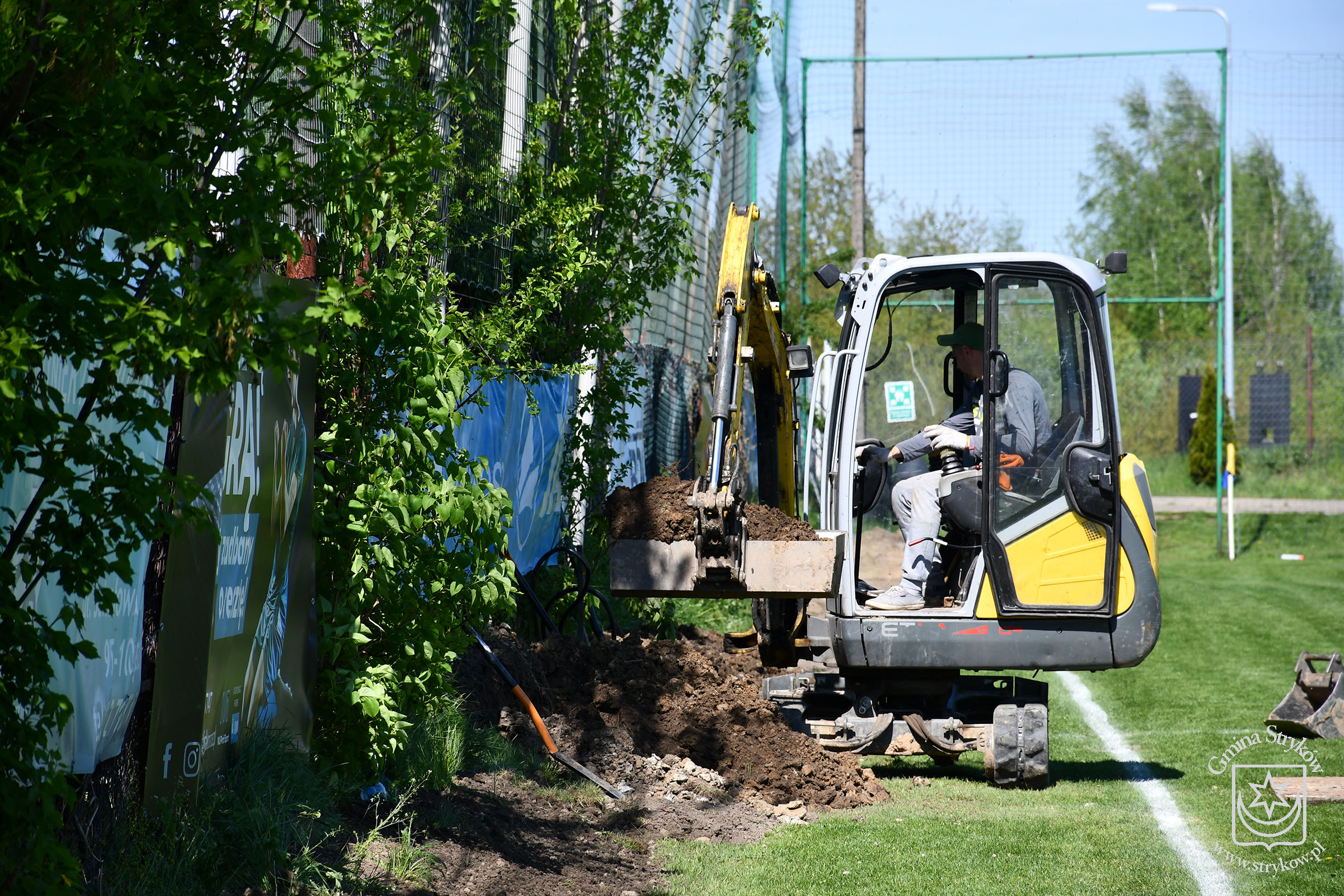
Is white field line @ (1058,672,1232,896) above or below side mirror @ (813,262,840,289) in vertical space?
below

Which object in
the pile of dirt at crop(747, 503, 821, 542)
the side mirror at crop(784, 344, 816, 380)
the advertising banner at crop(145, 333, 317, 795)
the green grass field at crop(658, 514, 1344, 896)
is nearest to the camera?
the advertising banner at crop(145, 333, 317, 795)

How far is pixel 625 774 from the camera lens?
247 inches

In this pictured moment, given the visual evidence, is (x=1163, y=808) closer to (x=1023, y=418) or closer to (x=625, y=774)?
(x=1023, y=418)

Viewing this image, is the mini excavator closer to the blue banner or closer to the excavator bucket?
the excavator bucket

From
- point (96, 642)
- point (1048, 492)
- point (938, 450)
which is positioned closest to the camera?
point (96, 642)

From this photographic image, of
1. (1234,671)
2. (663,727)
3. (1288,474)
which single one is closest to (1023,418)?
(663,727)

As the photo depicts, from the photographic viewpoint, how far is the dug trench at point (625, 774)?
4941 mm

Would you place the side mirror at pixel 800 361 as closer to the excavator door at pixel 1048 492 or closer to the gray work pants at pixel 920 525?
the gray work pants at pixel 920 525

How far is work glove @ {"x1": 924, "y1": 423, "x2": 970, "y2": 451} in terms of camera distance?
278 inches

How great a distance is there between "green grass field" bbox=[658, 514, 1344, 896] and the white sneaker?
100 cm

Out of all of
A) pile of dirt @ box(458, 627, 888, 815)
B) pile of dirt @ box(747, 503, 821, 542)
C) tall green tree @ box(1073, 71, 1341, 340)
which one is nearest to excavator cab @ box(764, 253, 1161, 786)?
pile of dirt @ box(458, 627, 888, 815)

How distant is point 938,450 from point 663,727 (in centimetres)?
222

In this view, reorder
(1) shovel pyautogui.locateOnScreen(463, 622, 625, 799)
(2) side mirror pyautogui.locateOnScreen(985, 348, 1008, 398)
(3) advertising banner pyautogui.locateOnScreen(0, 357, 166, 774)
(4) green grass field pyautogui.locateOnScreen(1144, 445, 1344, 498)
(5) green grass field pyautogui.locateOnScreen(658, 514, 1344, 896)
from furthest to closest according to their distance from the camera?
(4) green grass field pyautogui.locateOnScreen(1144, 445, 1344, 498) < (2) side mirror pyautogui.locateOnScreen(985, 348, 1008, 398) < (1) shovel pyautogui.locateOnScreen(463, 622, 625, 799) < (5) green grass field pyautogui.locateOnScreen(658, 514, 1344, 896) < (3) advertising banner pyautogui.locateOnScreen(0, 357, 166, 774)

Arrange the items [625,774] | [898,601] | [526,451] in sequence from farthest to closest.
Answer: [526,451], [898,601], [625,774]
